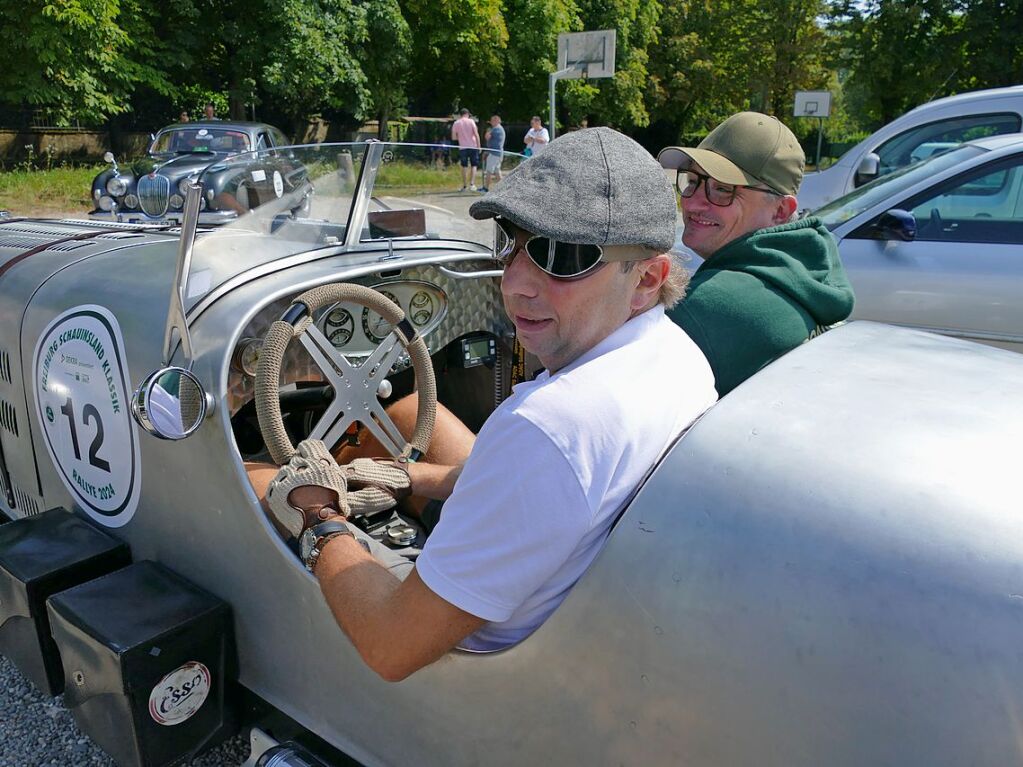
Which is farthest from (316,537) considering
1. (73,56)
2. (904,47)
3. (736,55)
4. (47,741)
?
(736,55)

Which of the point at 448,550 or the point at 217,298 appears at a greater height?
the point at 217,298

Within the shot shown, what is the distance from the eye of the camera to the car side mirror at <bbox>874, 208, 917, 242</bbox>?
14.6ft

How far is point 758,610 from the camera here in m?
1.11

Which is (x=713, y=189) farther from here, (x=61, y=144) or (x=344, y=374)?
(x=61, y=144)

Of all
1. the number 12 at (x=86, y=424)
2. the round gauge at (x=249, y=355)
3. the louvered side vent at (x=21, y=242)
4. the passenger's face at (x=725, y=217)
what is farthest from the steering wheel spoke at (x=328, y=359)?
the louvered side vent at (x=21, y=242)

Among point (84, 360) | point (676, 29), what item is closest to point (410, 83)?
point (676, 29)

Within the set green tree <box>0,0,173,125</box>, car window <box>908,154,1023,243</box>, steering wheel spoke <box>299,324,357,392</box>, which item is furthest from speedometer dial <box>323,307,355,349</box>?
green tree <box>0,0,173,125</box>

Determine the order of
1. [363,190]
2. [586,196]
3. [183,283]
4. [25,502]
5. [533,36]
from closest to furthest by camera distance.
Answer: [586,196]
[183,283]
[363,190]
[25,502]
[533,36]

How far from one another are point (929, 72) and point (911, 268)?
23.5 metres

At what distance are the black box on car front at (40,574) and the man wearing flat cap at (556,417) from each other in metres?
1.00

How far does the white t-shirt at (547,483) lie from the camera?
1201 millimetres

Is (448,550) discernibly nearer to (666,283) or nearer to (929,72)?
(666,283)

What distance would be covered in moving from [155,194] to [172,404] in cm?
114

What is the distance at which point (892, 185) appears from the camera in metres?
4.82
